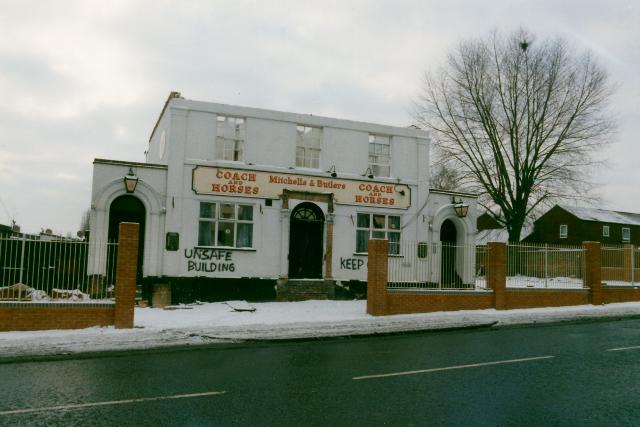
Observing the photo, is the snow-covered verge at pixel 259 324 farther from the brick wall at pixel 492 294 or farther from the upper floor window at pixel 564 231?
the upper floor window at pixel 564 231

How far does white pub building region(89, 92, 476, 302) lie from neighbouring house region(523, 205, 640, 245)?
3408 centimetres

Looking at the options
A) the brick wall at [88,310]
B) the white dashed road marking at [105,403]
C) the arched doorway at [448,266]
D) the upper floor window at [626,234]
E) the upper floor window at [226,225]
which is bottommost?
the white dashed road marking at [105,403]

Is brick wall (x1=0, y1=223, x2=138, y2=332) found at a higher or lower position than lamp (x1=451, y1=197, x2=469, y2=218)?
lower

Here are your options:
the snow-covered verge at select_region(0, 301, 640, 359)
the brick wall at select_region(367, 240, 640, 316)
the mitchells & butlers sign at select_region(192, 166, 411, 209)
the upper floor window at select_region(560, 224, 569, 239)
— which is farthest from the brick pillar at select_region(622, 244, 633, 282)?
the upper floor window at select_region(560, 224, 569, 239)

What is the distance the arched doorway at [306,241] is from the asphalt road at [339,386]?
28.1 feet

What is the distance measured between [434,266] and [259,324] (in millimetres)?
9009

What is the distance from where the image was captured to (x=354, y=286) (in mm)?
20344

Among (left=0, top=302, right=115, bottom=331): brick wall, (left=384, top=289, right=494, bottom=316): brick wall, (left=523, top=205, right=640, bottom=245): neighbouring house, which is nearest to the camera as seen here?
(left=0, top=302, right=115, bottom=331): brick wall

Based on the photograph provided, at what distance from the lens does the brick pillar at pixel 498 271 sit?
58.1ft

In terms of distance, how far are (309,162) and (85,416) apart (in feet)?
49.7

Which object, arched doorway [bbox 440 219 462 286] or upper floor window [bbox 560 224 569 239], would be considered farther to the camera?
upper floor window [bbox 560 224 569 239]

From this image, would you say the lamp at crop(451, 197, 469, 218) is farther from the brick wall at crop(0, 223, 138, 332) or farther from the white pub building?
the brick wall at crop(0, 223, 138, 332)

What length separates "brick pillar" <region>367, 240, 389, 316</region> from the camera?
52.4 ft

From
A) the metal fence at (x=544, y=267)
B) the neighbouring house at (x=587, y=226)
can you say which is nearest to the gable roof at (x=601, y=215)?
A: the neighbouring house at (x=587, y=226)
